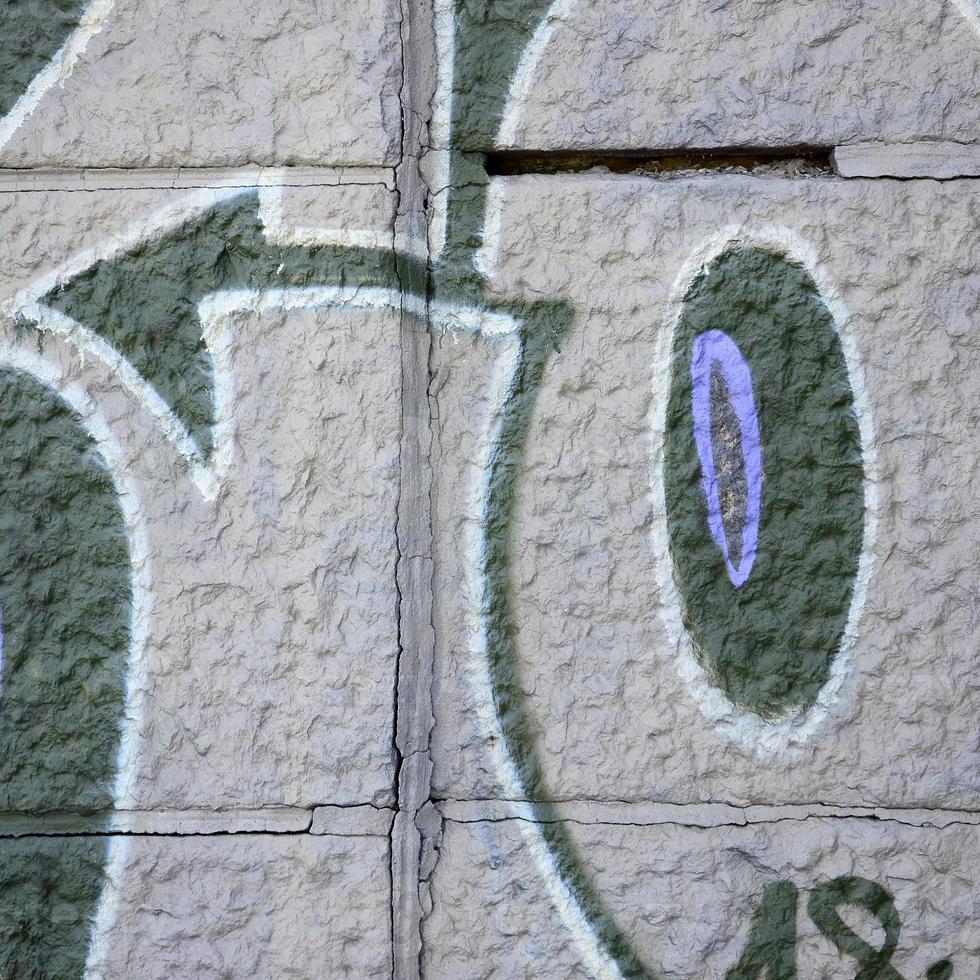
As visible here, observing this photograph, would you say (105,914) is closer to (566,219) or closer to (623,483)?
(623,483)

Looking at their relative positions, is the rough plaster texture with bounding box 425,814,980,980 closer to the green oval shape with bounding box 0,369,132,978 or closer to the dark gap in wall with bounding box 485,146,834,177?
the green oval shape with bounding box 0,369,132,978

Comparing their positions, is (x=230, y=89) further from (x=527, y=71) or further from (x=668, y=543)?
(x=668, y=543)

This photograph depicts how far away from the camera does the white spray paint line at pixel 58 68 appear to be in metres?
1.17

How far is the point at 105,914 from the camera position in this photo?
113 cm

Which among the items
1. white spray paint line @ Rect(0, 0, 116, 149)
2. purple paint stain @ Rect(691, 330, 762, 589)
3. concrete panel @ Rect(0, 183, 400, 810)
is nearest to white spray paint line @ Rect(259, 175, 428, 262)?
concrete panel @ Rect(0, 183, 400, 810)

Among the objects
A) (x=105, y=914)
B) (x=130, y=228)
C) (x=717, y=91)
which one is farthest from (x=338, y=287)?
(x=105, y=914)

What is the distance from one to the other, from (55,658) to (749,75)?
1.15 metres

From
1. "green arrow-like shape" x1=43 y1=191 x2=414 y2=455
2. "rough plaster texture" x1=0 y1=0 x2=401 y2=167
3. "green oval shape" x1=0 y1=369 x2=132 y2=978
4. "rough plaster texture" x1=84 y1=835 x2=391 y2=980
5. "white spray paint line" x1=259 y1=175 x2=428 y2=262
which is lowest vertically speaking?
"rough plaster texture" x1=84 y1=835 x2=391 y2=980

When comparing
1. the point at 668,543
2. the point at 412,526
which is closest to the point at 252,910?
the point at 412,526

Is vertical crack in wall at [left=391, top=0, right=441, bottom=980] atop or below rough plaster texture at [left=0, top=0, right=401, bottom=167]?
below

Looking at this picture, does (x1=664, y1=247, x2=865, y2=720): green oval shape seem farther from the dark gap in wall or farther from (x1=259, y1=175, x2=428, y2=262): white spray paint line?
(x1=259, y1=175, x2=428, y2=262): white spray paint line

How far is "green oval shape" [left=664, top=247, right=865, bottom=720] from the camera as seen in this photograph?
114 cm

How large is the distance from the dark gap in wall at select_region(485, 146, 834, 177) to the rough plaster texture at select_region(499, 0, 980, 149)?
0.07ft

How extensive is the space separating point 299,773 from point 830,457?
77 centimetres
